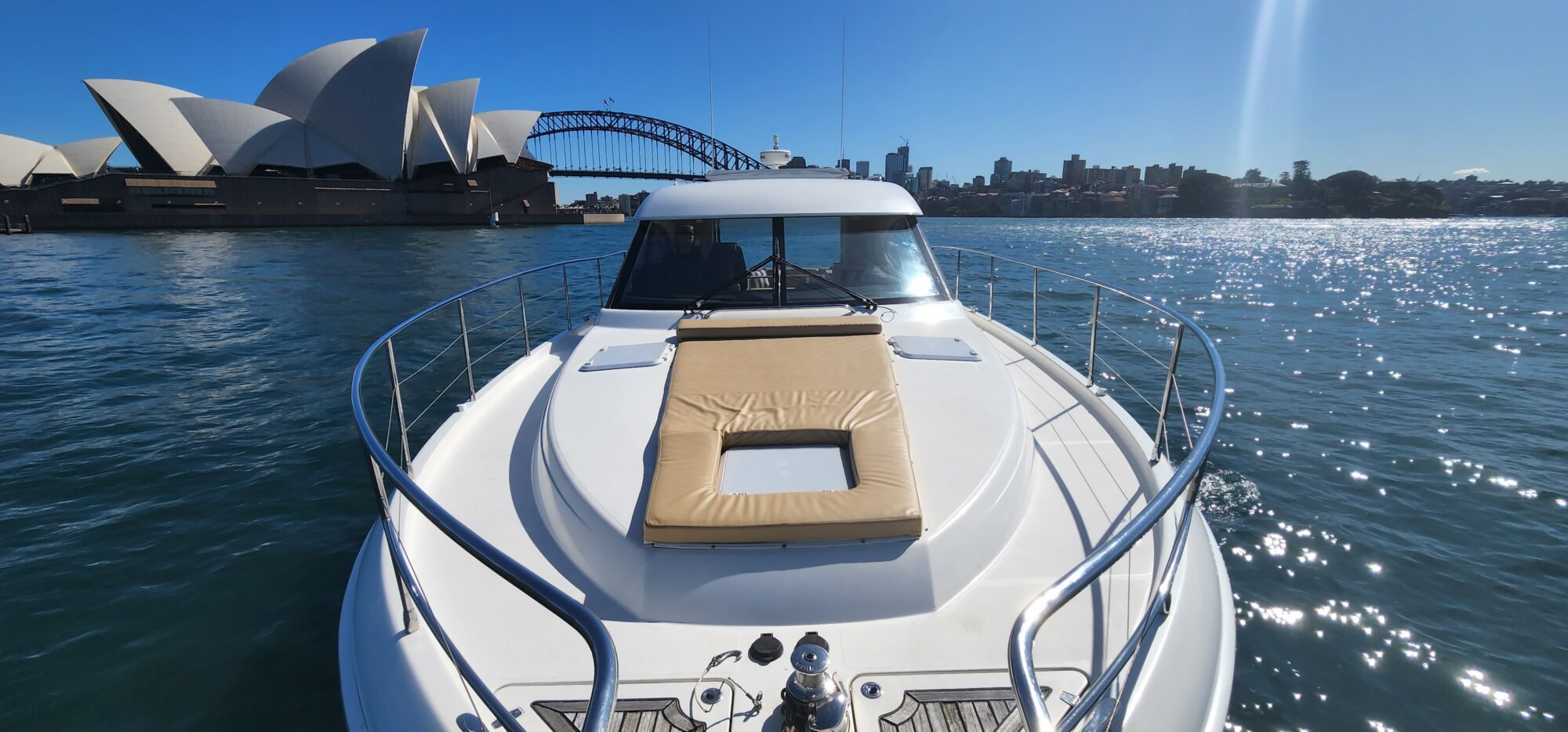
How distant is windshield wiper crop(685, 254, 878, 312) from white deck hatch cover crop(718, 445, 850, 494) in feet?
5.68

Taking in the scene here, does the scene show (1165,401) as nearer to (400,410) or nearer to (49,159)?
(400,410)

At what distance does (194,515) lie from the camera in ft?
15.8

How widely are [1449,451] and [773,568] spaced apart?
7.38 meters

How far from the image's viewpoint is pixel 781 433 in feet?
8.78

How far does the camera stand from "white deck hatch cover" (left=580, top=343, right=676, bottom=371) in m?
3.48

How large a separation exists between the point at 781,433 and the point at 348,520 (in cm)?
393

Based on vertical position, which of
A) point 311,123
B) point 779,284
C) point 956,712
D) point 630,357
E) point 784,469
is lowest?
point 956,712

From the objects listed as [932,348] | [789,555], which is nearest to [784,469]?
[789,555]

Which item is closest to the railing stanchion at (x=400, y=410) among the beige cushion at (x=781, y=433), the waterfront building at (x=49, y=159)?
the beige cushion at (x=781, y=433)

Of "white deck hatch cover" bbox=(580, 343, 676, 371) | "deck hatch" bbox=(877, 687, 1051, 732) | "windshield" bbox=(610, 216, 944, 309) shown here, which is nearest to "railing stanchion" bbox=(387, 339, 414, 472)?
"white deck hatch cover" bbox=(580, 343, 676, 371)

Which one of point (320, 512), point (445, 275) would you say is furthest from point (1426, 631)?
point (445, 275)

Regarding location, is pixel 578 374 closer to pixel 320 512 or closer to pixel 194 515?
pixel 320 512

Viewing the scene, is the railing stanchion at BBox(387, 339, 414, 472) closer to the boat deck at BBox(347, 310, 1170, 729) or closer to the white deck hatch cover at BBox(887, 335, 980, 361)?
the boat deck at BBox(347, 310, 1170, 729)

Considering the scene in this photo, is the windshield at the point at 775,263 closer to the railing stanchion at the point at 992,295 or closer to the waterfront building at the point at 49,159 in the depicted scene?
the railing stanchion at the point at 992,295
